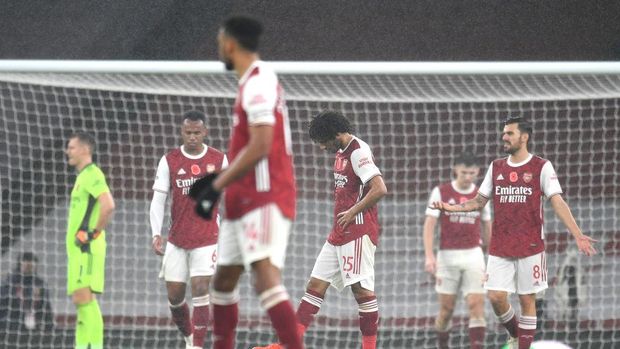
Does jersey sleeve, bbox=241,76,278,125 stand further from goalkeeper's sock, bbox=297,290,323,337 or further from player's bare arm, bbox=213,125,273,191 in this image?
goalkeeper's sock, bbox=297,290,323,337

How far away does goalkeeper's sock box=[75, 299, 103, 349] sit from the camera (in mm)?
9031

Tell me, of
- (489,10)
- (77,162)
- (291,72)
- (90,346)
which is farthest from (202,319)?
(489,10)

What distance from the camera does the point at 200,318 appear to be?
31.2ft

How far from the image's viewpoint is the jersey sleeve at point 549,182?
9180 millimetres

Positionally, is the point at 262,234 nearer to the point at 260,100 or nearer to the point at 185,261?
the point at 260,100

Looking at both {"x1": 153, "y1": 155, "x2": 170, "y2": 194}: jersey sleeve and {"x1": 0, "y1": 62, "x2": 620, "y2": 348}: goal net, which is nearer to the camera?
{"x1": 153, "y1": 155, "x2": 170, "y2": 194}: jersey sleeve

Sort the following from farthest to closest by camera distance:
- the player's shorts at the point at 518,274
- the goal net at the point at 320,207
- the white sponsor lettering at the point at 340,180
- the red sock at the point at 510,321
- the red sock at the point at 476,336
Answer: the goal net at the point at 320,207 → the red sock at the point at 476,336 → the red sock at the point at 510,321 → the player's shorts at the point at 518,274 → the white sponsor lettering at the point at 340,180

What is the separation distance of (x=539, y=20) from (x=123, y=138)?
5.80 metres

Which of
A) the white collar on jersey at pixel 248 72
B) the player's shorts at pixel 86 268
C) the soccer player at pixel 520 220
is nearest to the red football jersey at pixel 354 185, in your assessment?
the soccer player at pixel 520 220

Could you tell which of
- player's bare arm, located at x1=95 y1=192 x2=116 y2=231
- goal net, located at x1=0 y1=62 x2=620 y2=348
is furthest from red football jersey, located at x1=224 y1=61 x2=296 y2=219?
goal net, located at x1=0 y1=62 x2=620 y2=348

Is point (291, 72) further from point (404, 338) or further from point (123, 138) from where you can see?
point (123, 138)

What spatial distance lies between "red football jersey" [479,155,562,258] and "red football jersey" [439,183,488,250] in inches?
100

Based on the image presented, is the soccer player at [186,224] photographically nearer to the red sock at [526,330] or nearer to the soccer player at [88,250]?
the soccer player at [88,250]

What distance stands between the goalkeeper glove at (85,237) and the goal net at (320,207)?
10.5ft
